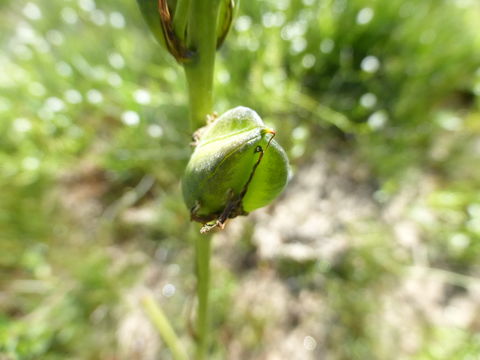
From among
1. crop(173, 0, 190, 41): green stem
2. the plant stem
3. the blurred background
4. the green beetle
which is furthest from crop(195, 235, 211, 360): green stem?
the blurred background

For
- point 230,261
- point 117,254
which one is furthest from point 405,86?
point 117,254

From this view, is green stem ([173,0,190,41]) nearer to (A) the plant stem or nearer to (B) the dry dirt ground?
(A) the plant stem

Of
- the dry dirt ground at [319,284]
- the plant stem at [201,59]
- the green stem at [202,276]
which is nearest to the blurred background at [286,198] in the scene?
the dry dirt ground at [319,284]

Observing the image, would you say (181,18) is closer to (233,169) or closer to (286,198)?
(233,169)

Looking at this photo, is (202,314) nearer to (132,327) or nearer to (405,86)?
(132,327)

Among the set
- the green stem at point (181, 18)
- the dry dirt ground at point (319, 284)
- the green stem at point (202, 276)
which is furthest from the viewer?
the dry dirt ground at point (319, 284)

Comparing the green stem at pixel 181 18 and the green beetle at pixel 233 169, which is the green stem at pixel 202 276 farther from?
the green stem at pixel 181 18
